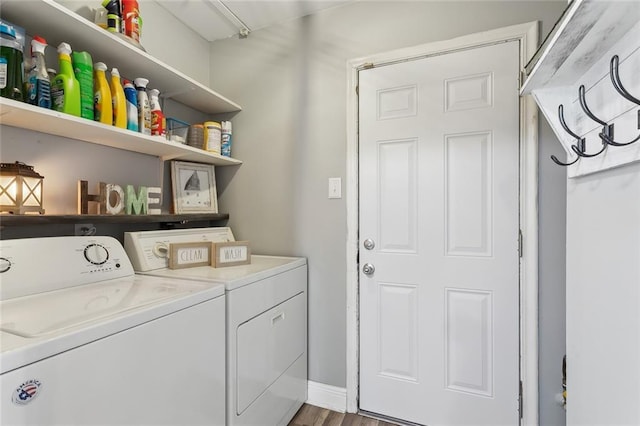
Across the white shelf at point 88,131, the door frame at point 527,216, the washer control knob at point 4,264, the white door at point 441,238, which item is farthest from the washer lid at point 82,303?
the door frame at point 527,216

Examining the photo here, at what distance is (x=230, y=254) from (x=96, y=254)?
0.59m

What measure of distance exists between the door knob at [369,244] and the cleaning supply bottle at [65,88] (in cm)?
146

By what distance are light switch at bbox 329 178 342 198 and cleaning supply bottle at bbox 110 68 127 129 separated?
1094mm

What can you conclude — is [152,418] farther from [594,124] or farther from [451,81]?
[451,81]

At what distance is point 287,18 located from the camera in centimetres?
198

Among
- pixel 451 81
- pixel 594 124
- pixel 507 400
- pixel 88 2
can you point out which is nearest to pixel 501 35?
pixel 451 81

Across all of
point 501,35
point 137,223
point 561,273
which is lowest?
point 561,273

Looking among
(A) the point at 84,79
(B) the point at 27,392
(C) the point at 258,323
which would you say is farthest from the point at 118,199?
(B) the point at 27,392

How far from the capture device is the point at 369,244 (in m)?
1.77

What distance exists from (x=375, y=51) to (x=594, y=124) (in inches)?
48.4

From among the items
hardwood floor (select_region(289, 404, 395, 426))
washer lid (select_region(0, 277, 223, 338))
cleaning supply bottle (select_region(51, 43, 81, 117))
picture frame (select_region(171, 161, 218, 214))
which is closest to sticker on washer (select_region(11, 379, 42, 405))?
washer lid (select_region(0, 277, 223, 338))

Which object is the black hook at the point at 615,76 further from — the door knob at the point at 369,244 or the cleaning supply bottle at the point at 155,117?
the cleaning supply bottle at the point at 155,117

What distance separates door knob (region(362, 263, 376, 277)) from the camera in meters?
1.77

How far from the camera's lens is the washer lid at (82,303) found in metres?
0.79
